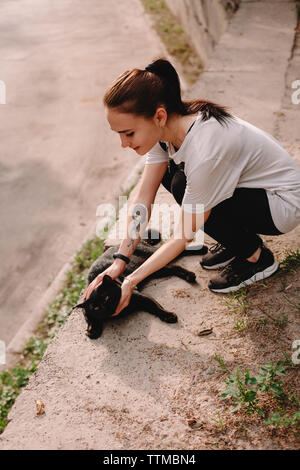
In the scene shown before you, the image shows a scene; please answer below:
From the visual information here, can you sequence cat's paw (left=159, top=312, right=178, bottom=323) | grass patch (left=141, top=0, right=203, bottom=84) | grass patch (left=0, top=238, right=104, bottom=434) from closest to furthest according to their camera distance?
1. cat's paw (left=159, top=312, right=178, bottom=323)
2. grass patch (left=0, top=238, right=104, bottom=434)
3. grass patch (left=141, top=0, right=203, bottom=84)

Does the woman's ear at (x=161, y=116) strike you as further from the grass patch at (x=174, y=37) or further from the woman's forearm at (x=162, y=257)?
the grass patch at (x=174, y=37)

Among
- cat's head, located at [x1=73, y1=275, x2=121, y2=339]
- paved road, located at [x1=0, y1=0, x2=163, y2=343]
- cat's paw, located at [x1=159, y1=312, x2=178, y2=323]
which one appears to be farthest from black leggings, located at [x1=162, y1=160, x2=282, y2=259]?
paved road, located at [x1=0, y1=0, x2=163, y2=343]

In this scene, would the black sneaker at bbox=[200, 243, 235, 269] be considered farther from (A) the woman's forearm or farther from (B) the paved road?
(B) the paved road

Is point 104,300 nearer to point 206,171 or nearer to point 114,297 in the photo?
point 114,297

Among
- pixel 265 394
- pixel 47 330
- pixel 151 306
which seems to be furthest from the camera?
pixel 47 330

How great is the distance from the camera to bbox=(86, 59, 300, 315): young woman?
224cm

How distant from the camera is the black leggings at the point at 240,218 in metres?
2.55

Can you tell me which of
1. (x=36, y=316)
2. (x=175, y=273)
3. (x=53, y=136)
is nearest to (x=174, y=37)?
(x=53, y=136)

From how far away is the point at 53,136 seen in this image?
600 cm

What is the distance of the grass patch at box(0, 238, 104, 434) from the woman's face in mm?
1622

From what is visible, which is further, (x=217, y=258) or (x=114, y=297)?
(x=217, y=258)

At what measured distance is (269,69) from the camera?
5539 millimetres

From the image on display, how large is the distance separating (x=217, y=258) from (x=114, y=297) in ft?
2.89

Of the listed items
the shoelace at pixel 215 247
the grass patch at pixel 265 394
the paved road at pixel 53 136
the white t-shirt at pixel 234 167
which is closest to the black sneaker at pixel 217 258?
the shoelace at pixel 215 247
